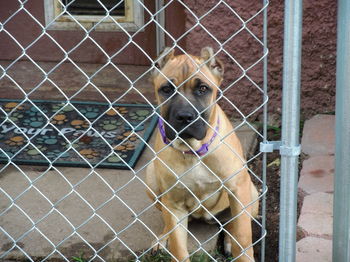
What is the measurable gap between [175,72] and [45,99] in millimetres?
2396

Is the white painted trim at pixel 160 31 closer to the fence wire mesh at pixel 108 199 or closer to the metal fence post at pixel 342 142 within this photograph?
the fence wire mesh at pixel 108 199

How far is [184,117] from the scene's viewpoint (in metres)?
2.92

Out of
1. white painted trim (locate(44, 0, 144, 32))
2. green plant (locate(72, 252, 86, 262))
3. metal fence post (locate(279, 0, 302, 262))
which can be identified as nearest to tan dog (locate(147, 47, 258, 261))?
green plant (locate(72, 252, 86, 262))

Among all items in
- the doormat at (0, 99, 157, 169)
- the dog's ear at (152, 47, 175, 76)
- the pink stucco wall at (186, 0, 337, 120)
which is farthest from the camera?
the pink stucco wall at (186, 0, 337, 120)

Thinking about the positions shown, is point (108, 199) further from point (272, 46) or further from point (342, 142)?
point (342, 142)

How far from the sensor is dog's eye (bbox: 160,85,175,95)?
307 centimetres

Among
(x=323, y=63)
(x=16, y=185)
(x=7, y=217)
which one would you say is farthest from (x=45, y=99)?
(x=323, y=63)

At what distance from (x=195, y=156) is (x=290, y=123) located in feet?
3.13

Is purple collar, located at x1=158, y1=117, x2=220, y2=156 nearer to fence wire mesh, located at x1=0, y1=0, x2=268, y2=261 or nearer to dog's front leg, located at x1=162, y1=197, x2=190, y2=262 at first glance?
fence wire mesh, located at x1=0, y1=0, x2=268, y2=261

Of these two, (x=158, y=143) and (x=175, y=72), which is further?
(x=158, y=143)

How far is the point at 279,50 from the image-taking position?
462 centimetres

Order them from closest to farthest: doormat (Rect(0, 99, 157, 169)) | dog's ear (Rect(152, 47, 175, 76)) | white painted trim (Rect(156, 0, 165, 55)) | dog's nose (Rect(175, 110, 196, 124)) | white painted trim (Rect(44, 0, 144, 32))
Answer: dog's nose (Rect(175, 110, 196, 124))
dog's ear (Rect(152, 47, 175, 76))
doormat (Rect(0, 99, 157, 169))
white painted trim (Rect(156, 0, 165, 55))
white painted trim (Rect(44, 0, 144, 32))

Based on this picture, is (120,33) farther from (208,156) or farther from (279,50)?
(208,156)

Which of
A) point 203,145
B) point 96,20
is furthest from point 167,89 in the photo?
point 96,20
